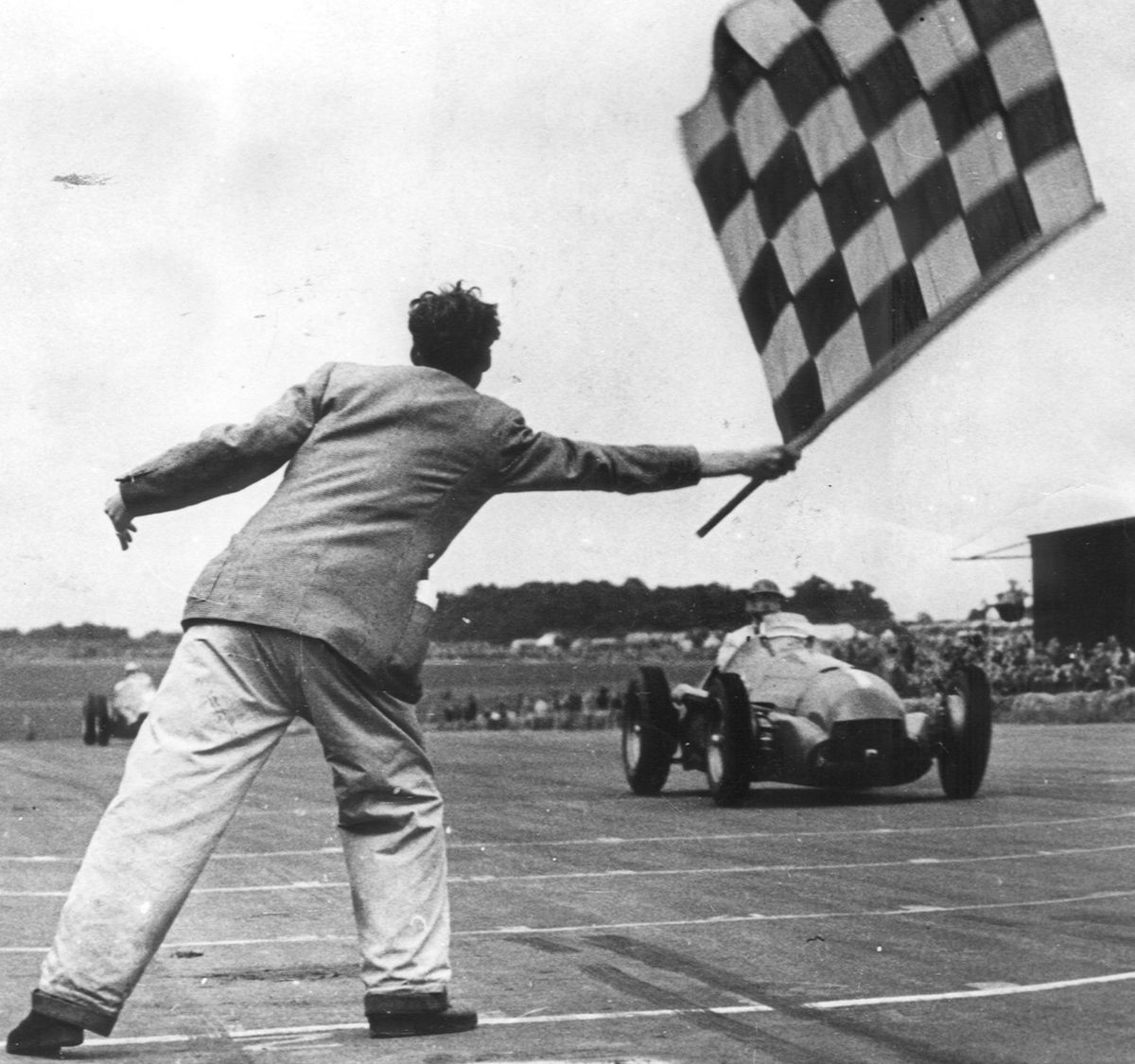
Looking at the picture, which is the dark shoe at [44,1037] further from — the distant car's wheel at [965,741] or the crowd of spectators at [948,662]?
the crowd of spectators at [948,662]

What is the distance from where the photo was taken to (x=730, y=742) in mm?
9445

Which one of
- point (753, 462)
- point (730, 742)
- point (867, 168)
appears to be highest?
point (867, 168)

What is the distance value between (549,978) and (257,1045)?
3.10 feet

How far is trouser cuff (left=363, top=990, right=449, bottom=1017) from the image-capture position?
140 inches

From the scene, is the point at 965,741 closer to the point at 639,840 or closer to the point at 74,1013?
the point at 639,840

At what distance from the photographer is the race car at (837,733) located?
374 inches

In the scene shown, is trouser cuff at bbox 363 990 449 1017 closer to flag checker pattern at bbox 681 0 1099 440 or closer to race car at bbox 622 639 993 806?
flag checker pattern at bbox 681 0 1099 440

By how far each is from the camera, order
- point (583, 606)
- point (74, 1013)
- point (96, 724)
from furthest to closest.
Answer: point (96, 724)
point (583, 606)
point (74, 1013)

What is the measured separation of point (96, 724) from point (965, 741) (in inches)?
A: 551

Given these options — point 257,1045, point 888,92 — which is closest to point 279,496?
point 257,1045

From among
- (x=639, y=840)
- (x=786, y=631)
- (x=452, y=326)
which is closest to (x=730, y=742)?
(x=786, y=631)

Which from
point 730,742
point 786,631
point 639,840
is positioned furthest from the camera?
point 786,631

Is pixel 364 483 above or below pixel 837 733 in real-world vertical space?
above

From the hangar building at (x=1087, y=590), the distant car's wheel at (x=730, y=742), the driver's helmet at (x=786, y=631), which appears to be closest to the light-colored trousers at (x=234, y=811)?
the distant car's wheel at (x=730, y=742)
